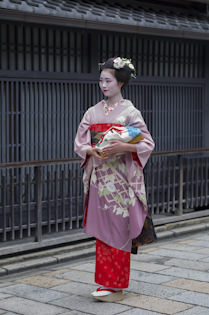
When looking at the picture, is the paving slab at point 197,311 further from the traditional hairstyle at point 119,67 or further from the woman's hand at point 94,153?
the traditional hairstyle at point 119,67

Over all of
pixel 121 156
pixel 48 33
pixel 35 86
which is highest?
pixel 48 33

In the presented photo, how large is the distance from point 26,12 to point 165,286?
3394mm

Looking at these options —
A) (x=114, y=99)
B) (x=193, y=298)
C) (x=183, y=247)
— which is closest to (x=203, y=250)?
(x=183, y=247)

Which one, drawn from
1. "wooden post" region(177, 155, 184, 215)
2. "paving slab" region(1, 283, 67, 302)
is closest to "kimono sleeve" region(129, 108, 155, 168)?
"paving slab" region(1, 283, 67, 302)

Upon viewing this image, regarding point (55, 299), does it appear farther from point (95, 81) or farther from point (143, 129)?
point (95, 81)

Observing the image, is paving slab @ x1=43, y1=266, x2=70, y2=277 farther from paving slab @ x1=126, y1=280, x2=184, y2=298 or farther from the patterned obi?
the patterned obi

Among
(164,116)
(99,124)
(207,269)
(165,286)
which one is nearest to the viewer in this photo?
(99,124)

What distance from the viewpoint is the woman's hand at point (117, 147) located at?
5.92 meters

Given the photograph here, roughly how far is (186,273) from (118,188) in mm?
1584

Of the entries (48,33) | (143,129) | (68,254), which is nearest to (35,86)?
(48,33)

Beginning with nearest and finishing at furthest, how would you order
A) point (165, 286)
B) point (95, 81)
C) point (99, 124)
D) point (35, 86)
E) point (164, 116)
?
point (99, 124) < point (165, 286) < point (35, 86) < point (95, 81) < point (164, 116)

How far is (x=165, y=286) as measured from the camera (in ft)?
21.5

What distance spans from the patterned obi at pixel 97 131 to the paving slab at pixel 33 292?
150cm

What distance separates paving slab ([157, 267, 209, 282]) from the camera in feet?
22.6
